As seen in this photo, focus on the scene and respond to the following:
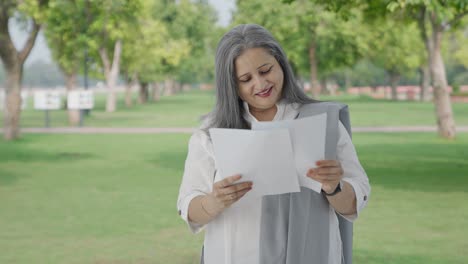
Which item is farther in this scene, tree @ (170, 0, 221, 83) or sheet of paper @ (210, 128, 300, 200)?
tree @ (170, 0, 221, 83)

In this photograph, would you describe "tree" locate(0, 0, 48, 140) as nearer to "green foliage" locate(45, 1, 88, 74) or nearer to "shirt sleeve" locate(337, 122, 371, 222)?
"green foliage" locate(45, 1, 88, 74)

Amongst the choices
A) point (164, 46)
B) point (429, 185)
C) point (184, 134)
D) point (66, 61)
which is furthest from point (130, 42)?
point (429, 185)

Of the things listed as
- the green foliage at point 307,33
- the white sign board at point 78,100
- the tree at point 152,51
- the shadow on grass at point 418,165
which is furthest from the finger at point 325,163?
the green foliage at point 307,33

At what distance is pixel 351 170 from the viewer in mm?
3240

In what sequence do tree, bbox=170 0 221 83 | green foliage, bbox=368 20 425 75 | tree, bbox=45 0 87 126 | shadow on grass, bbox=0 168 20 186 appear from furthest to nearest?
1. tree, bbox=170 0 221 83
2. green foliage, bbox=368 20 425 75
3. tree, bbox=45 0 87 126
4. shadow on grass, bbox=0 168 20 186

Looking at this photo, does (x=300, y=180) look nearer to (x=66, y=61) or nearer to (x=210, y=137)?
(x=210, y=137)

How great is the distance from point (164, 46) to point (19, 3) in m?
39.4

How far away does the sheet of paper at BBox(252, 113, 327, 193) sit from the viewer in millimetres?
2926

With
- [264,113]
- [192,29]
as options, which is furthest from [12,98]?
[192,29]

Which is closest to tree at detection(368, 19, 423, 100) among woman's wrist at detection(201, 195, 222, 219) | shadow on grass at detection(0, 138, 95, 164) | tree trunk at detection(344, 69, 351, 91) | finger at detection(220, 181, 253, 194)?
tree trunk at detection(344, 69, 351, 91)

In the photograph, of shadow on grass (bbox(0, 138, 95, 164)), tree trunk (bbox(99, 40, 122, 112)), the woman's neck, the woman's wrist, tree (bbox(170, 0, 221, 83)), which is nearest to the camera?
the woman's wrist

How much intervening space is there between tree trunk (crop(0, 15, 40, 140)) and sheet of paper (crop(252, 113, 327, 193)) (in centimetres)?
1994

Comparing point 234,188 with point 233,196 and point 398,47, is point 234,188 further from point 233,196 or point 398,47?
point 398,47

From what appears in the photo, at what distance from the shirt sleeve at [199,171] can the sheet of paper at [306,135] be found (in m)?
0.33
